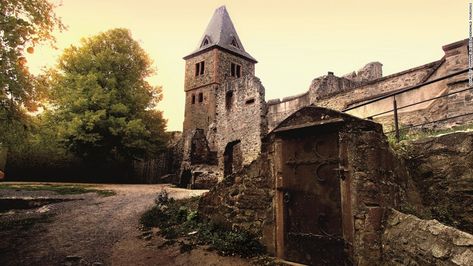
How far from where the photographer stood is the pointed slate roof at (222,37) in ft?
97.5

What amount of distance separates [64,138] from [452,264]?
55.3 feet

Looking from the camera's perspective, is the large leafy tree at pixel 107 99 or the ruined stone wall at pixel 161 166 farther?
the ruined stone wall at pixel 161 166

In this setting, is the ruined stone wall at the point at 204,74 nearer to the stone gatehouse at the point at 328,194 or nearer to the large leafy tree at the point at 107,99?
the large leafy tree at the point at 107,99

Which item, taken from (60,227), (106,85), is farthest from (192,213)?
(106,85)

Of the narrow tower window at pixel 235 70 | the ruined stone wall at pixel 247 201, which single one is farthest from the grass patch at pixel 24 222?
the narrow tower window at pixel 235 70

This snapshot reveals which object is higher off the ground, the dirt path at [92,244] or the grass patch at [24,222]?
the grass patch at [24,222]

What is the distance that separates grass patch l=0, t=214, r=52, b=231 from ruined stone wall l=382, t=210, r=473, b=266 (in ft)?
24.4

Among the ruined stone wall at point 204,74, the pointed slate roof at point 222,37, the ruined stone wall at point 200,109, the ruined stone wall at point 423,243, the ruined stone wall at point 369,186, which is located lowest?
the ruined stone wall at point 423,243

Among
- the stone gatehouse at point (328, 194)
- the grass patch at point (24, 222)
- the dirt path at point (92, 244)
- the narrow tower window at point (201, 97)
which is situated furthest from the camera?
the narrow tower window at point (201, 97)

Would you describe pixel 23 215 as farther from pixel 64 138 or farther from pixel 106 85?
pixel 106 85

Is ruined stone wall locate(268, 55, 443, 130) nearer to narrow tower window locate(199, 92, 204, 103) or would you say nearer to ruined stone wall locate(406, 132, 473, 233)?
ruined stone wall locate(406, 132, 473, 233)

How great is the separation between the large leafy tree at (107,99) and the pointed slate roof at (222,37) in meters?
11.4

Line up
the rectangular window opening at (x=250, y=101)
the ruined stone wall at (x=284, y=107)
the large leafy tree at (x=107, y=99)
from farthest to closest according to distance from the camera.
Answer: the rectangular window opening at (x=250, y=101)
the ruined stone wall at (x=284, y=107)
the large leafy tree at (x=107, y=99)

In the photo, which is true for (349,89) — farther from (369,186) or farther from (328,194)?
(369,186)
